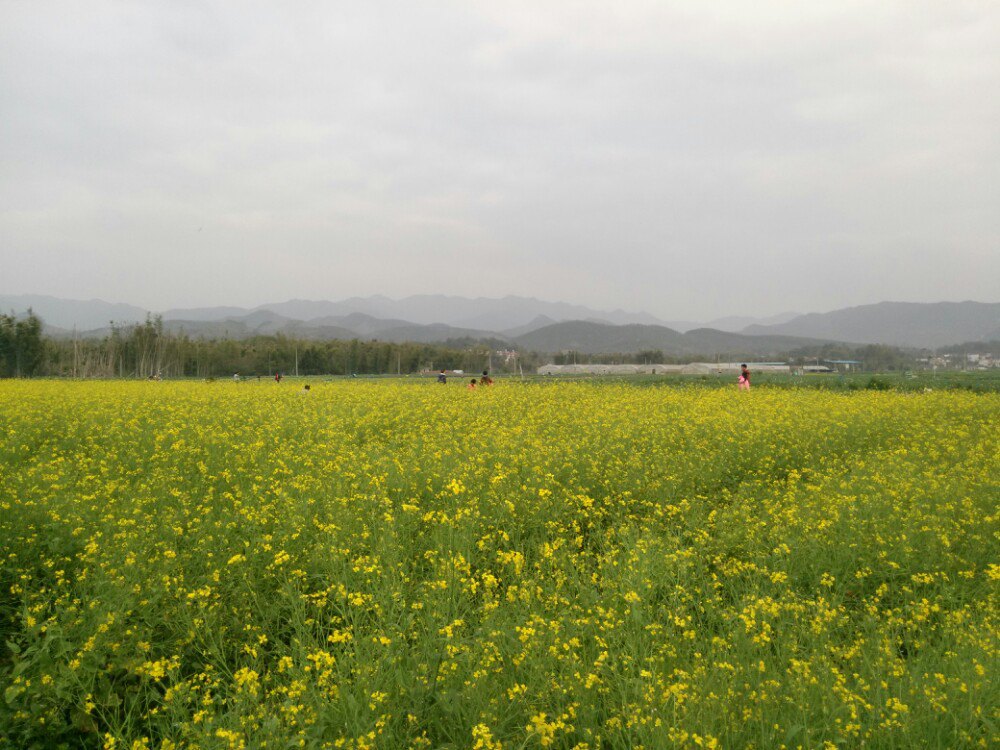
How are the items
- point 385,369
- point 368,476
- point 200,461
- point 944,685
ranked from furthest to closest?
point 385,369
point 200,461
point 368,476
point 944,685

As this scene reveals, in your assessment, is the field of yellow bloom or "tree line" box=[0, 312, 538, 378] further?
"tree line" box=[0, 312, 538, 378]

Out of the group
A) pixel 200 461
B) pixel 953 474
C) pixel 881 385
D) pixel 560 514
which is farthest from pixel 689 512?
pixel 881 385

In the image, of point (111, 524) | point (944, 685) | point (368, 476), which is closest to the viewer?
point (944, 685)

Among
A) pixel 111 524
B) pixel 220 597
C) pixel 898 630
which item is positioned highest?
pixel 111 524

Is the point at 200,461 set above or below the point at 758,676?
above

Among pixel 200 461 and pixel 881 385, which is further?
pixel 881 385

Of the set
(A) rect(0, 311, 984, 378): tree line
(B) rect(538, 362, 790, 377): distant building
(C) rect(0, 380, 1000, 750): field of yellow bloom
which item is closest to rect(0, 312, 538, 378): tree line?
(A) rect(0, 311, 984, 378): tree line

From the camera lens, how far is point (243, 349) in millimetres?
95625

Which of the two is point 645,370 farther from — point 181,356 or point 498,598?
point 498,598

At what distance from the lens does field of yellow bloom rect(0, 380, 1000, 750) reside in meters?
3.32

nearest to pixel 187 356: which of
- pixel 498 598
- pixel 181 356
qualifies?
pixel 181 356

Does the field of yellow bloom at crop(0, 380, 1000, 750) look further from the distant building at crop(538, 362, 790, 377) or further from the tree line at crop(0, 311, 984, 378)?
the distant building at crop(538, 362, 790, 377)

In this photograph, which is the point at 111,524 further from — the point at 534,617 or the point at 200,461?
the point at 534,617

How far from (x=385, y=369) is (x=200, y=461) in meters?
99.0
